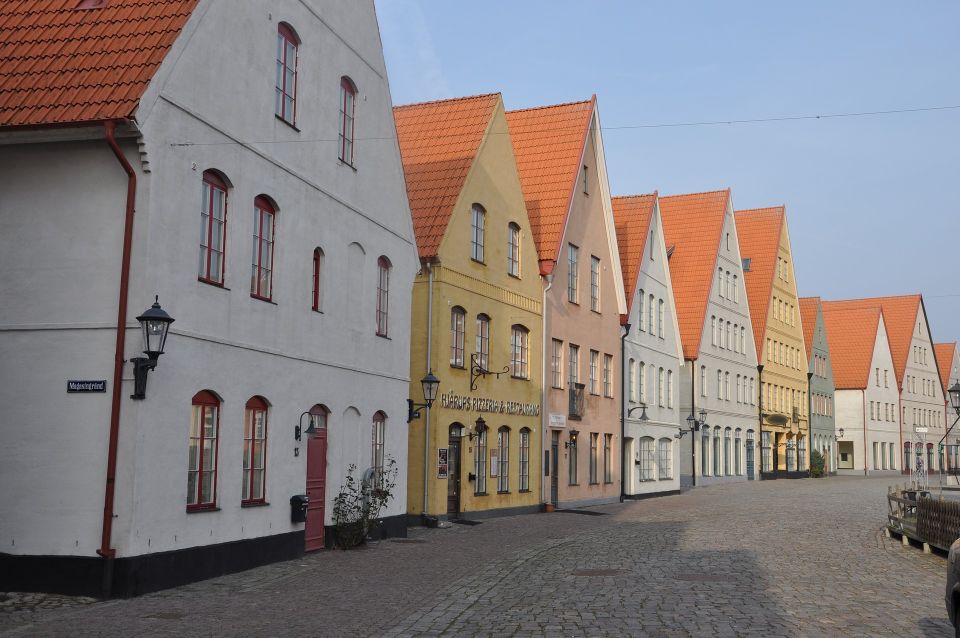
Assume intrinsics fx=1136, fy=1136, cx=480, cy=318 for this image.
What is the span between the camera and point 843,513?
30672 millimetres

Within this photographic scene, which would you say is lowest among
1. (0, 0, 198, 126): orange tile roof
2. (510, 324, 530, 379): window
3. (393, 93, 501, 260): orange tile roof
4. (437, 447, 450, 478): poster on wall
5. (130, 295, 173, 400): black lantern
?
(437, 447, 450, 478): poster on wall

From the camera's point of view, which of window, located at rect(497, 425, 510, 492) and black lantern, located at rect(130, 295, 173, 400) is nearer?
black lantern, located at rect(130, 295, 173, 400)

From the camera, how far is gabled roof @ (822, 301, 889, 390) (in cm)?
7631

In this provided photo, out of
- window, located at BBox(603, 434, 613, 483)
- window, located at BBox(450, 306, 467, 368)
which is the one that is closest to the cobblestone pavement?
window, located at BBox(450, 306, 467, 368)

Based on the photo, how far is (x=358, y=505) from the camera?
65.9ft

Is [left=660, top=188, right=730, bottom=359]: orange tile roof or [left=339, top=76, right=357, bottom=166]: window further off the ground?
[left=660, top=188, right=730, bottom=359]: orange tile roof

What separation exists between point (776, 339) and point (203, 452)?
4979cm

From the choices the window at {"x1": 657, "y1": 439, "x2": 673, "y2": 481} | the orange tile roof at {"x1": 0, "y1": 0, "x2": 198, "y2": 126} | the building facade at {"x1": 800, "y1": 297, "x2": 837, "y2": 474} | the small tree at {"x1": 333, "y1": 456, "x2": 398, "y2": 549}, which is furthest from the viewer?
the building facade at {"x1": 800, "y1": 297, "x2": 837, "y2": 474}

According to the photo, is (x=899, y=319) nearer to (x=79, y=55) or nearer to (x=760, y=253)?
(x=760, y=253)

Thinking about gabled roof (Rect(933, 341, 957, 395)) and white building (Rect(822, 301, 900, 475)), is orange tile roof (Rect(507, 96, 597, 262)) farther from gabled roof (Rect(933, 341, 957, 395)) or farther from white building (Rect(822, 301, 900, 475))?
gabled roof (Rect(933, 341, 957, 395))

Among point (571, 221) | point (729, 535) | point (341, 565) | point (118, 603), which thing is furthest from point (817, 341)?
point (118, 603)

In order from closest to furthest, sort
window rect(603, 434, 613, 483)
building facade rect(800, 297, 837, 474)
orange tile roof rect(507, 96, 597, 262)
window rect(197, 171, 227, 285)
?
1. window rect(197, 171, 227, 285)
2. orange tile roof rect(507, 96, 597, 262)
3. window rect(603, 434, 613, 483)
4. building facade rect(800, 297, 837, 474)

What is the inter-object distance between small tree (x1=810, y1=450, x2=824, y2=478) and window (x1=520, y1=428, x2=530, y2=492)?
39255 mm

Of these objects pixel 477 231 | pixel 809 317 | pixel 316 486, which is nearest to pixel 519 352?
pixel 477 231
